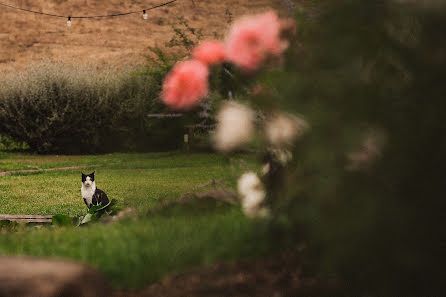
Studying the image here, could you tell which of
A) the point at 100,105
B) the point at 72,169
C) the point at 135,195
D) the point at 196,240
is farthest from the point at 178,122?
the point at 196,240

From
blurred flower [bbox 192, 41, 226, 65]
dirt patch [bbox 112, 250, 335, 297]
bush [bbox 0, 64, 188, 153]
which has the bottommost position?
dirt patch [bbox 112, 250, 335, 297]

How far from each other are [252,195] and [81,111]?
35.1 ft

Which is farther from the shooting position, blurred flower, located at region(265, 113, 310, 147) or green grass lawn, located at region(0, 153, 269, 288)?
green grass lawn, located at region(0, 153, 269, 288)

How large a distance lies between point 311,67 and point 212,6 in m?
24.9

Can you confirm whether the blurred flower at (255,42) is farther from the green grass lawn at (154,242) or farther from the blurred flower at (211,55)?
the green grass lawn at (154,242)

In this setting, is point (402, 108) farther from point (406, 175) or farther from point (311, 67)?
point (311, 67)

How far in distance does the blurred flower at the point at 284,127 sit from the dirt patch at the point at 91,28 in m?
21.5

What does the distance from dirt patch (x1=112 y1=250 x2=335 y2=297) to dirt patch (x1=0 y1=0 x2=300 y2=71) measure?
2161 cm

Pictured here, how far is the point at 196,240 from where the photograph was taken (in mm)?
2445

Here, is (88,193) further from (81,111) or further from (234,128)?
(81,111)

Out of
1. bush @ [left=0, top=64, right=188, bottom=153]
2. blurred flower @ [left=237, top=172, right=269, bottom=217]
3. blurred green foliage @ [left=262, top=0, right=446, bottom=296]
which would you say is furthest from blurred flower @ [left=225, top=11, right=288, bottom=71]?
bush @ [left=0, top=64, right=188, bottom=153]

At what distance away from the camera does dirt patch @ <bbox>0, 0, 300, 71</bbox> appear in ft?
78.8

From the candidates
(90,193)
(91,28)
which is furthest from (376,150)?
(91,28)

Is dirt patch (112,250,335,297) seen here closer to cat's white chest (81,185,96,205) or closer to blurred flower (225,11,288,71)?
blurred flower (225,11,288,71)
